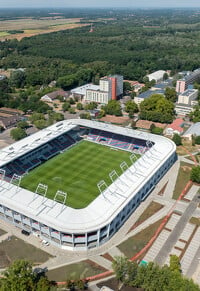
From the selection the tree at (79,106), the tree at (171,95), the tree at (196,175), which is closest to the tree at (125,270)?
the tree at (196,175)

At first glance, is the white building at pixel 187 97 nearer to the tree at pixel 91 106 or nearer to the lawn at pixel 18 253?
the tree at pixel 91 106

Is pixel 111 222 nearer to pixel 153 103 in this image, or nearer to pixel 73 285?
pixel 73 285

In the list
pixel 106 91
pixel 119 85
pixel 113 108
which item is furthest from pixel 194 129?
pixel 119 85

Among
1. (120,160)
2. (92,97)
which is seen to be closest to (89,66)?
(92,97)

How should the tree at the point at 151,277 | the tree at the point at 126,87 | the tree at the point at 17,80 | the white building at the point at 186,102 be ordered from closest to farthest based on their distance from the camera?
the tree at the point at 151,277
the white building at the point at 186,102
the tree at the point at 126,87
the tree at the point at 17,80

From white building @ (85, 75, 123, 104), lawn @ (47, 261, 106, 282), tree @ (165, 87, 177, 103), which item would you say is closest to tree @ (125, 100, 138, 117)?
white building @ (85, 75, 123, 104)

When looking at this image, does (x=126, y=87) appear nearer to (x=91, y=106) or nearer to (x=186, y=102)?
(x=91, y=106)
